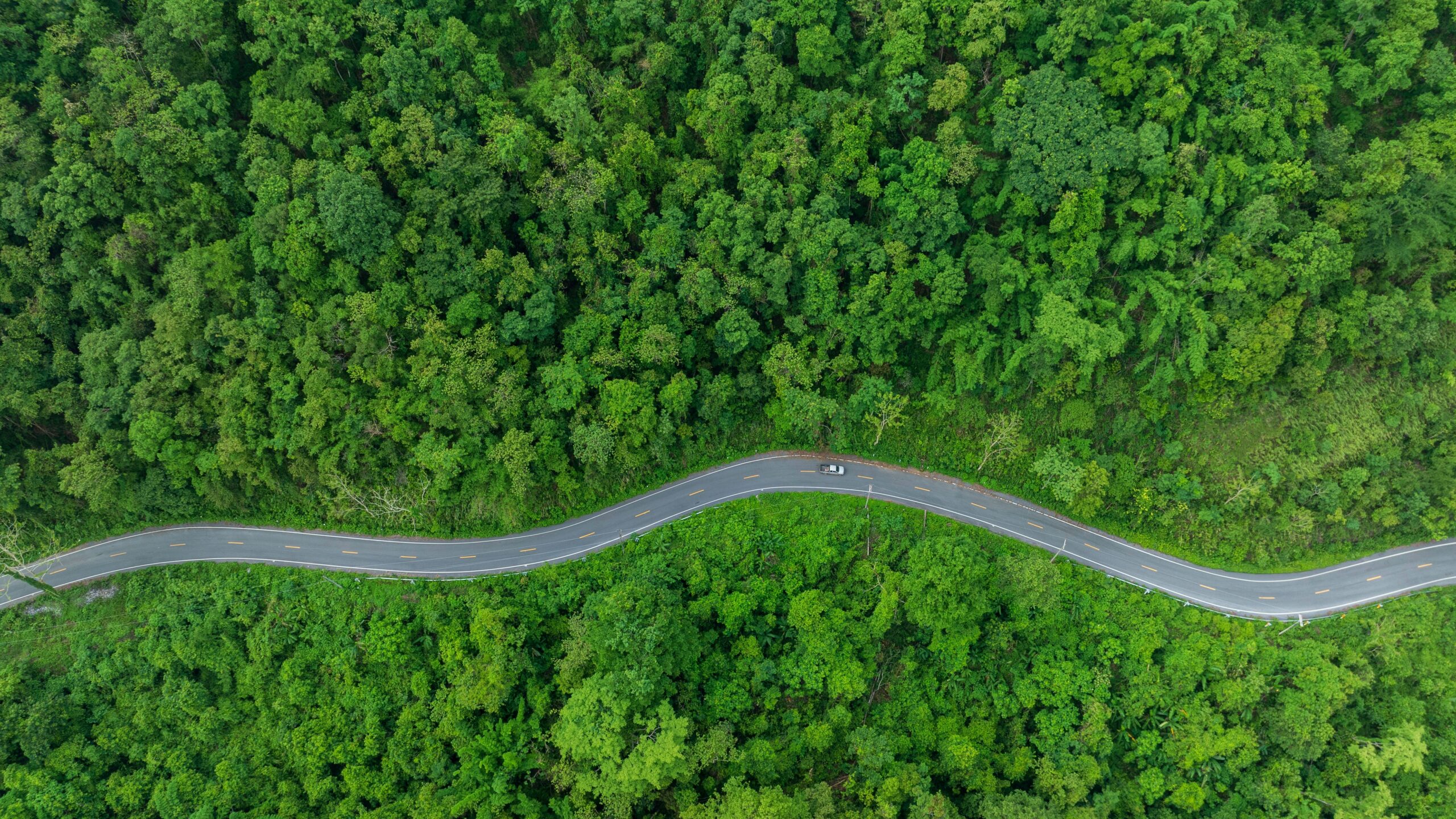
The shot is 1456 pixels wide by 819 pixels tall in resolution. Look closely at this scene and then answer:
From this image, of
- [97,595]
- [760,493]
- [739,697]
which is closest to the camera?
[739,697]

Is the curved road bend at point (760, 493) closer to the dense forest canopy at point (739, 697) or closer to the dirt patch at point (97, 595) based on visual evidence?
the dirt patch at point (97, 595)

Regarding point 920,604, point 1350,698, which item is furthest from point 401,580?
point 1350,698

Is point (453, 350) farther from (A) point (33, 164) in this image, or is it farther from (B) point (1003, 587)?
(B) point (1003, 587)

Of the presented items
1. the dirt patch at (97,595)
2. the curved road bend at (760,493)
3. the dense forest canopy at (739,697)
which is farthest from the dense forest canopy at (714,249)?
the dense forest canopy at (739,697)

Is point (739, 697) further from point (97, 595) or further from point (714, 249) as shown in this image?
point (97, 595)

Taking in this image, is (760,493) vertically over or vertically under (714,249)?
under

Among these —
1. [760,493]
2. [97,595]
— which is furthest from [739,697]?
[97,595]

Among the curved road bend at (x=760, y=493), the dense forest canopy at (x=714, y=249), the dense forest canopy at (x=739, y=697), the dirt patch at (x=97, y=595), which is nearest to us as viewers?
the dense forest canopy at (x=739, y=697)
